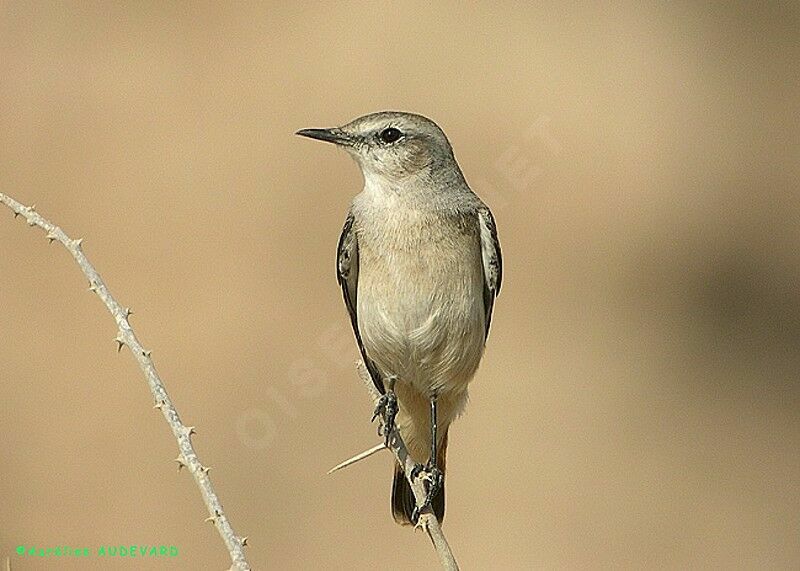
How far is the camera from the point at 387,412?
4.68 metres

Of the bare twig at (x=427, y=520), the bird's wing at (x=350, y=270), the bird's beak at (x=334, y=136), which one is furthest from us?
the bird's wing at (x=350, y=270)

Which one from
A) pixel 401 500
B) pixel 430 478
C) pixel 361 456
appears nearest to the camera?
pixel 361 456

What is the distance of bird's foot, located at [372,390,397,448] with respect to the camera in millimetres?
4535

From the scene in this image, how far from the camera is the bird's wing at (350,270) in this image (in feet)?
15.3

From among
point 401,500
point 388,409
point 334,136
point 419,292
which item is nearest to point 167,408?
point 419,292

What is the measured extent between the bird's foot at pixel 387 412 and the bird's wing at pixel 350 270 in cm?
9

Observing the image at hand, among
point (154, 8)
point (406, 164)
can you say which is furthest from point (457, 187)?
point (154, 8)

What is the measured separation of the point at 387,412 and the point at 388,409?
25mm

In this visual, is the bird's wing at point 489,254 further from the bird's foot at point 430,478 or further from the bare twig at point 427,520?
the bare twig at point 427,520

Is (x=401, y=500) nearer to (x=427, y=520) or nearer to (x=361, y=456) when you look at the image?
(x=427, y=520)

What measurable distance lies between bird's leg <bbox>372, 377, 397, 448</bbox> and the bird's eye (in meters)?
0.88

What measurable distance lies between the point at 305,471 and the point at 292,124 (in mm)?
2146

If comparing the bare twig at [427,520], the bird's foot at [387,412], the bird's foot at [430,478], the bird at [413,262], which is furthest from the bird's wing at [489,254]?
the bare twig at [427,520]

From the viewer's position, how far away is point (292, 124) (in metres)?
7.88
